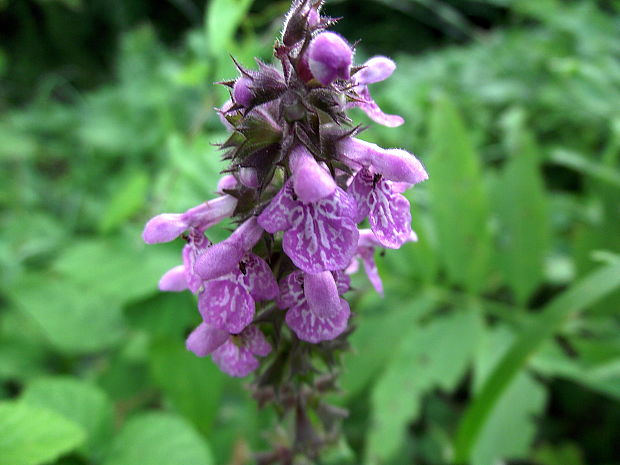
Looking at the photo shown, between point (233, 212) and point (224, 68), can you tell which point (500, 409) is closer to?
point (233, 212)

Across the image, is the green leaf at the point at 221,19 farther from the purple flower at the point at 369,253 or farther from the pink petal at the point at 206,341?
the pink petal at the point at 206,341

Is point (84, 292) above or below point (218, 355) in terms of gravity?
above

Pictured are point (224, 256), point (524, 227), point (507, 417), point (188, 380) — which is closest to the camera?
point (224, 256)

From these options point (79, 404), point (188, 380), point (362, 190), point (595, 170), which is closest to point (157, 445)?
point (79, 404)

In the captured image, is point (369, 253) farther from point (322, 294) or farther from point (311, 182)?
point (311, 182)

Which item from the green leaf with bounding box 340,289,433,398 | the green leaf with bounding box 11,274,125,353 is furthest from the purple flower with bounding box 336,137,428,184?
the green leaf with bounding box 11,274,125,353

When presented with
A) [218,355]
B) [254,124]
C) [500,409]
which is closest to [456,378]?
[500,409]

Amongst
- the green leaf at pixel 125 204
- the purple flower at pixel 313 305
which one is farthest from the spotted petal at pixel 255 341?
the green leaf at pixel 125 204
